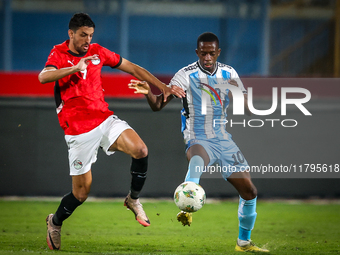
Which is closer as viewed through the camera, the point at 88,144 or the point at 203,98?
the point at 88,144

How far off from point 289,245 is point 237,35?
50.5 ft

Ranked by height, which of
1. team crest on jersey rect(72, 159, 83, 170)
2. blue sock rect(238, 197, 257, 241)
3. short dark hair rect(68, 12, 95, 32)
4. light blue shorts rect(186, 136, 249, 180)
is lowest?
blue sock rect(238, 197, 257, 241)

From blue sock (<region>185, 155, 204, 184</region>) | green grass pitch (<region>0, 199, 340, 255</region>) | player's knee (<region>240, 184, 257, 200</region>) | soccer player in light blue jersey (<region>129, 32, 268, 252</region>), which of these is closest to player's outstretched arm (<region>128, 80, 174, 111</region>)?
soccer player in light blue jersey (<region>129, 32, 268, 252</region>)

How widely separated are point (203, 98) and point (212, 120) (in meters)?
0.25

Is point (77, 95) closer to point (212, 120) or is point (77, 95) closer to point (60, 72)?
point (60, 72)

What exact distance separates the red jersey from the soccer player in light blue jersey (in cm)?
46

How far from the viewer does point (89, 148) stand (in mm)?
4562

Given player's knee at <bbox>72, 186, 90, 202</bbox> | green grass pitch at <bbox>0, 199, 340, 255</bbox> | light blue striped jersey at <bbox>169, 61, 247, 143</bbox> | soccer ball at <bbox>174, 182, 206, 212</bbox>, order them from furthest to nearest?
green grass pitch at <bbox>0, 199, 340, 255</bbox>
light blue striped jersey at <bbox>169, 61, 247, 143</bbox>
player's knee at <bbox>72, 186, 90, 202</bbox>
soccer ball at <bbox>174, 182, 206, 212</bbox>

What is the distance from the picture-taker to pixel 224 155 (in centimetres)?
458

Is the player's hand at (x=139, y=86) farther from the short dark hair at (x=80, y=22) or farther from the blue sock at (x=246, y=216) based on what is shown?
the blue sock at (x=246, y=216)

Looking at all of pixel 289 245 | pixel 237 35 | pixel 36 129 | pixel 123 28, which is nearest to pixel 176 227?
pixel 289 245

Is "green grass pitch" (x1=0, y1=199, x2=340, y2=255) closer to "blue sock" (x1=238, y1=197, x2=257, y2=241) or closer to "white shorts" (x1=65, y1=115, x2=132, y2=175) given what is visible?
"blue sock" (x1=238, y1=197, x2=257, y2=241)

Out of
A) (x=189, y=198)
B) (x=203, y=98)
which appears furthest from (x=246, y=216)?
(x=203, y=98)

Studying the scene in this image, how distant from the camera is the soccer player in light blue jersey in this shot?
450cm
